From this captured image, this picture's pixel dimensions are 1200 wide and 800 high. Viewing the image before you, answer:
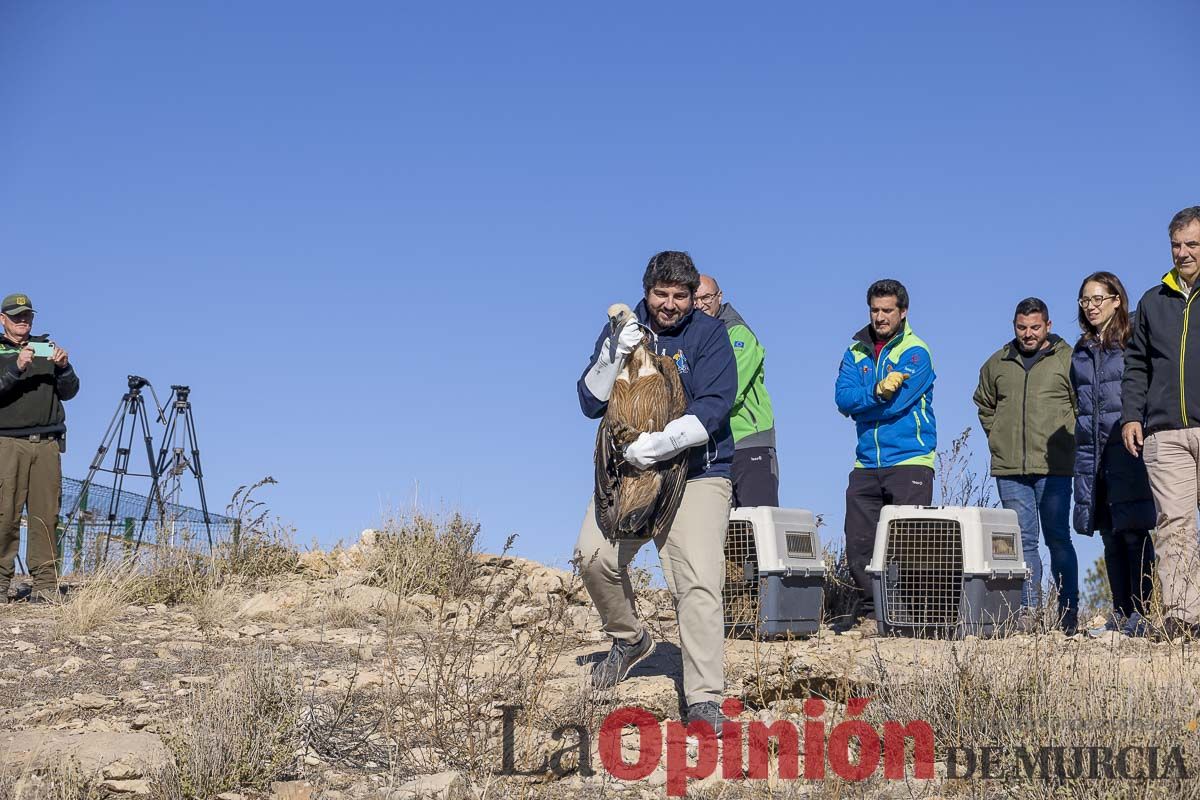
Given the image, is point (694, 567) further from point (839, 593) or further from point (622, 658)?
point (839, 593)

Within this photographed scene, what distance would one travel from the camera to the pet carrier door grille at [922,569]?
258 inches

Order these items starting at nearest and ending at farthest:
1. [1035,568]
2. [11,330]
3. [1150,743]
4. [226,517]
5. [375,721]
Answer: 1. [1150,743]
2. [375,721]
3. [1035,568]
4. [11,330]
5. [226,517]

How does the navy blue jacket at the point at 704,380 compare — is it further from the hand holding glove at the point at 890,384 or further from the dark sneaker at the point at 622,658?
the hand holding glove at the point at 890,384

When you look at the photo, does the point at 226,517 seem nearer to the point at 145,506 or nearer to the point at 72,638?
the point at 145,506

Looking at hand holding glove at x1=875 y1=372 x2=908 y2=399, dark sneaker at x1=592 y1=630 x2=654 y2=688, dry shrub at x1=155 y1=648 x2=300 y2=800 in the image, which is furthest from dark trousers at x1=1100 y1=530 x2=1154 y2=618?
dry shrub at x1=155 y1=648 x2=300 y2=800

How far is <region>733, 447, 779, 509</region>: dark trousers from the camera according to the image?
7105 mm

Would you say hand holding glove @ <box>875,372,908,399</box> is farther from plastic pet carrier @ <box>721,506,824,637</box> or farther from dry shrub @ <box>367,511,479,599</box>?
dry shrub @ <box>367,511,479,599</box>

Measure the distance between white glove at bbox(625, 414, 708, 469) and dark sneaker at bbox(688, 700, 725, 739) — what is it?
956 millimetres

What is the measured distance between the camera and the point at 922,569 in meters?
6.62

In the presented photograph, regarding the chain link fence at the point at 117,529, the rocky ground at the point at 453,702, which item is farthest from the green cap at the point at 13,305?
the rocky ground at the point at 453,702

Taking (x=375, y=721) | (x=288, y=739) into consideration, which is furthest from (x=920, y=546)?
(x=288, y=739)

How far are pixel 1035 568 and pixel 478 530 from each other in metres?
4.40

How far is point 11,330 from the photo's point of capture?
9148 millimetres

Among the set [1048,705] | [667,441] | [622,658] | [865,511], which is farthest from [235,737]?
[865,511]
